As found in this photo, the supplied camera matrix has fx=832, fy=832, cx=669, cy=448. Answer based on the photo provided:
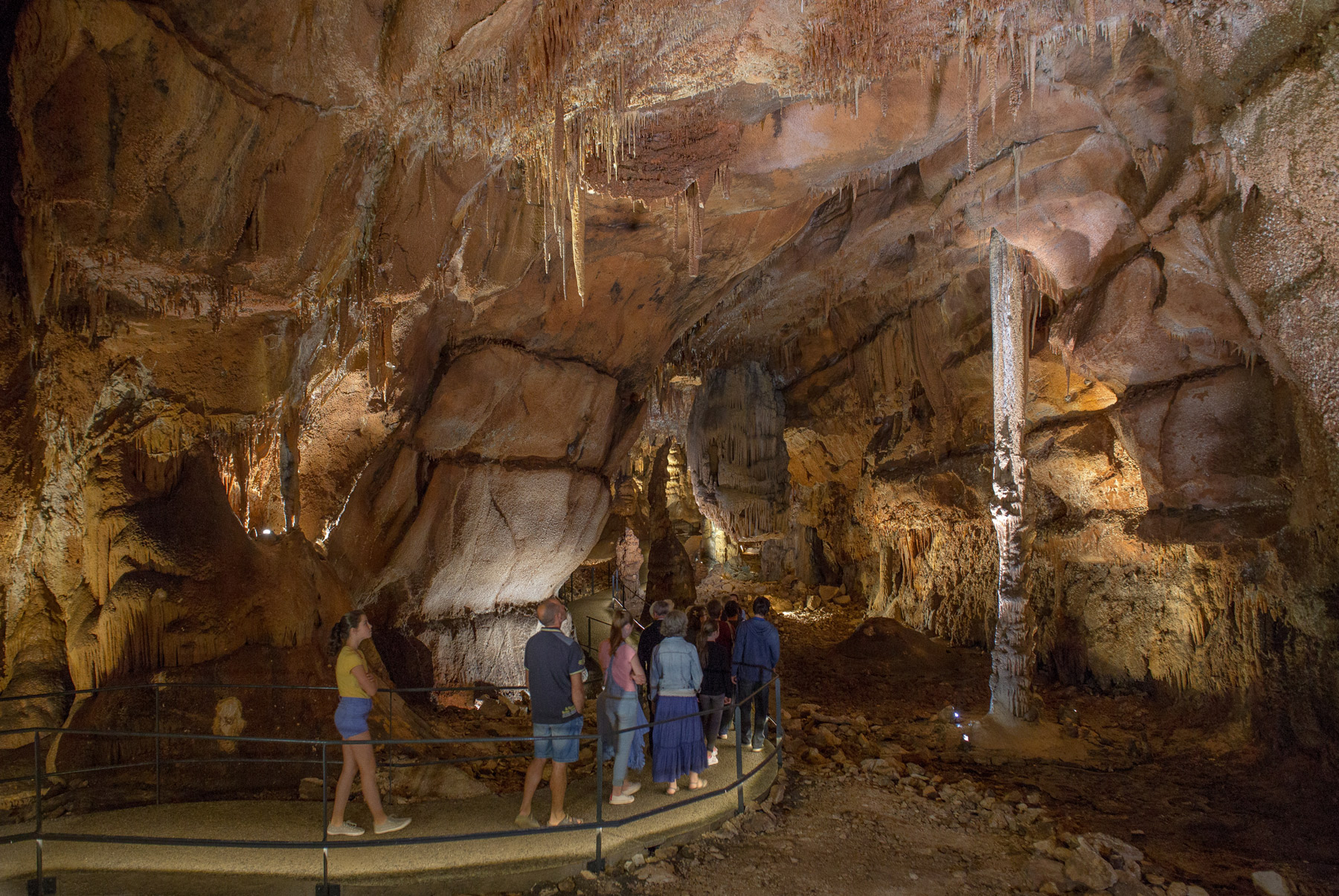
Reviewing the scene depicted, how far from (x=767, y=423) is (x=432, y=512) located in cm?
969

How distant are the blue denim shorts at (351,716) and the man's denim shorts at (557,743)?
3.27ft

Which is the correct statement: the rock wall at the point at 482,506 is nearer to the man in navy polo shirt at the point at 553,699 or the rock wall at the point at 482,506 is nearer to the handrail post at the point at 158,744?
the handrail post at the point at 158,744

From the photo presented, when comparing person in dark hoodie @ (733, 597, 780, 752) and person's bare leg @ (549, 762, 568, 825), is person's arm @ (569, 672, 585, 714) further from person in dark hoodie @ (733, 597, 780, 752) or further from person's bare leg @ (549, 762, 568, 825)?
person in dark hoodie @ (733, 597, 780, 752)

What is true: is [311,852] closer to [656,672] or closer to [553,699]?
[553,699]

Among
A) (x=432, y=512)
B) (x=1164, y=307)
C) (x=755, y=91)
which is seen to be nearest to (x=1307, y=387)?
(x=1164, y=307)

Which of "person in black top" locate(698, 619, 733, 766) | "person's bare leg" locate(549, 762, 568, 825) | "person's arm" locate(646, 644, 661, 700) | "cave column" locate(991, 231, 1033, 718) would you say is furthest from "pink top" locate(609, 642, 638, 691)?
"cave column" locate(991, 231, 1033, 718)

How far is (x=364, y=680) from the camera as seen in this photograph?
15.6 ft

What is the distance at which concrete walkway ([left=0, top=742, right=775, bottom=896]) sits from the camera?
4500 mm

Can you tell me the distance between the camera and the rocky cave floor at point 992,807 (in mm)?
5137

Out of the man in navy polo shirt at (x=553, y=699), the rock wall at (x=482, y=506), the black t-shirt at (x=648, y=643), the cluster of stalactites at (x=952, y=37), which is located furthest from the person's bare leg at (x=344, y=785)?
the cluster of stalactites at (x=952, y=37)

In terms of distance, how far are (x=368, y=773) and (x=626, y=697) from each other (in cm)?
162

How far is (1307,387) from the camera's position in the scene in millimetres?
5812

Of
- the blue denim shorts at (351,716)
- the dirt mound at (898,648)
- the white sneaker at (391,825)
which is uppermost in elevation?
the blue denim shorts at (351,716)

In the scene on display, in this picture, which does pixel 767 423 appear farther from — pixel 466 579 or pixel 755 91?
pixel 755 91
